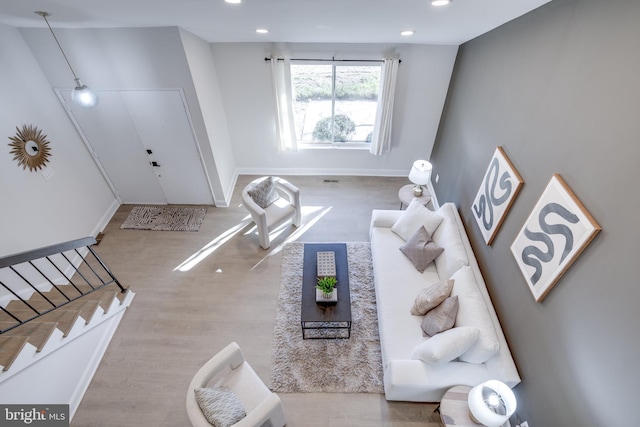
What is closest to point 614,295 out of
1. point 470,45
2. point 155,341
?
point 470,45

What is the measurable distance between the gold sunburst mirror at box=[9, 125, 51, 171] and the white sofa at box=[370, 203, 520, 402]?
4215 mm

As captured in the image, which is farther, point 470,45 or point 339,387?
point 470,45

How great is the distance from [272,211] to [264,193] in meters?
0.29

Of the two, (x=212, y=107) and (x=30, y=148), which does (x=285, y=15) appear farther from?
(x=30, y=148)

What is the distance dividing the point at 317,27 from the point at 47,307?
3.92 metres

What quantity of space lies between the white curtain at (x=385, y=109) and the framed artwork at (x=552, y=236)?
3.03 m

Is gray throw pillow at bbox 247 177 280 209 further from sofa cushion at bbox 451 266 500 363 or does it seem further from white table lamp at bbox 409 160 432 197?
sofa cushion at bbox 451 266 500 363

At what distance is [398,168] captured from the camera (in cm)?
555

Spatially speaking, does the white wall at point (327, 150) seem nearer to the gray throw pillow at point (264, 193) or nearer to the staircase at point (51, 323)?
the gray throw pillow at point (264, 193)

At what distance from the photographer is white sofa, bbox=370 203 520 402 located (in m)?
2.40

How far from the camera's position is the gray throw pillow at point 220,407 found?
2.06 m

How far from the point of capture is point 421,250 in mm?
3324

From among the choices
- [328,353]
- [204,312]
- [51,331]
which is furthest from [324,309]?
[51,331]

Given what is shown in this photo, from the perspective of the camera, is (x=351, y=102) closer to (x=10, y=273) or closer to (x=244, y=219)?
(x=244, y=219)
